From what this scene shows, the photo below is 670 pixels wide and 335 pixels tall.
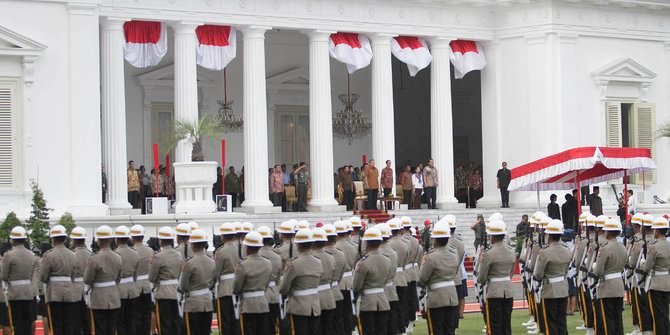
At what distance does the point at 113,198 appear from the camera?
34.9m

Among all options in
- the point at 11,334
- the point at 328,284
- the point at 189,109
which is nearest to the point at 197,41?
the point at 189,109

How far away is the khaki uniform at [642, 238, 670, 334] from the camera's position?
63.9 ft

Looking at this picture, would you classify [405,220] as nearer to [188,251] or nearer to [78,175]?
[188,251]

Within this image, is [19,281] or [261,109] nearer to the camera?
[19,281]

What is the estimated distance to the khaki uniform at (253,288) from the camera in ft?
56.3

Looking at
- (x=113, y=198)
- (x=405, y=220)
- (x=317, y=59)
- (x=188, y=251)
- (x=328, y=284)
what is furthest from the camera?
(x=317, y=59)

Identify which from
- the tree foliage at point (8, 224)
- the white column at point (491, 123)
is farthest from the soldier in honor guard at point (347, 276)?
the white column at point (491, 123)

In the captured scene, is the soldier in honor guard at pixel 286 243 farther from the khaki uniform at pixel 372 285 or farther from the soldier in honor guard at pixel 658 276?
the soldier in honor guard at pixel 658 276

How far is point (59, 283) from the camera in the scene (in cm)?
1906

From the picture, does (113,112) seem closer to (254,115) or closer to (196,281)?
(254,115)

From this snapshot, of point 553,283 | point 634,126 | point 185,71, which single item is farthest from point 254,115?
point 553,283

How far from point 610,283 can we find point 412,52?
868 inches

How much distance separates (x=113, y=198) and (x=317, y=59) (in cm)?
759

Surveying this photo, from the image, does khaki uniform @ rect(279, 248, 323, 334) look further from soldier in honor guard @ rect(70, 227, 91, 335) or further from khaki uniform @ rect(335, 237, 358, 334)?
soldier in honor guard @ rect(70, 227, 91, 335)
